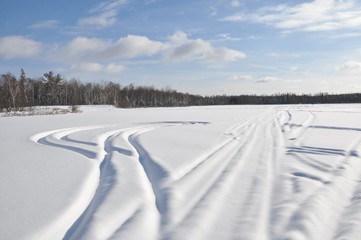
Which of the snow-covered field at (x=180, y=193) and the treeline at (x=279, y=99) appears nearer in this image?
the snow-covered field at (x=180, y=193)

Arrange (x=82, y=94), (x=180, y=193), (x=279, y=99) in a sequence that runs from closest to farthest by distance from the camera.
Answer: (x=180, y=193) < (x=82, y=94) < (x=279, y=99)

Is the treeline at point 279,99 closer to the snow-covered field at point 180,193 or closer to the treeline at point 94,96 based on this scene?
the treeline at point 94,96

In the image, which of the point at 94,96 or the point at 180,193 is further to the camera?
the point at 94,96

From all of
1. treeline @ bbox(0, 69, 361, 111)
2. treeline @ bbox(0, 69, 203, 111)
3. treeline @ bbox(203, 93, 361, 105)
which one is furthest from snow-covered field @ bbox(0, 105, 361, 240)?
treeline @ bbox(203, 93, 361, 105)

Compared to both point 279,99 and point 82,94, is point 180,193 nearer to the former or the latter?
point 82,94

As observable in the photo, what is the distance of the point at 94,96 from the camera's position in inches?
2872

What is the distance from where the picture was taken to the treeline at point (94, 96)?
4176 cm

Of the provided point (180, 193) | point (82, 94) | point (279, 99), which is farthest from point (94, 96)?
point (180, 193)

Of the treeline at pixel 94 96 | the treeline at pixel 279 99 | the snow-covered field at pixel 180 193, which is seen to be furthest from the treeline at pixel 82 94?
the snow-covered field at pixel 180 193

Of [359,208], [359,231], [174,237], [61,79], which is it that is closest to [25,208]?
[174,237]

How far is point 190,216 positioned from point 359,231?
139 centimetres

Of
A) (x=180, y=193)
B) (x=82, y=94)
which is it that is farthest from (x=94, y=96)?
(x=180, y=193)

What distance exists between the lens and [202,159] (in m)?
5.82

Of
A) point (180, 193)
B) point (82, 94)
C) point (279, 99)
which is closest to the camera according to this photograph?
point (180, 193)
